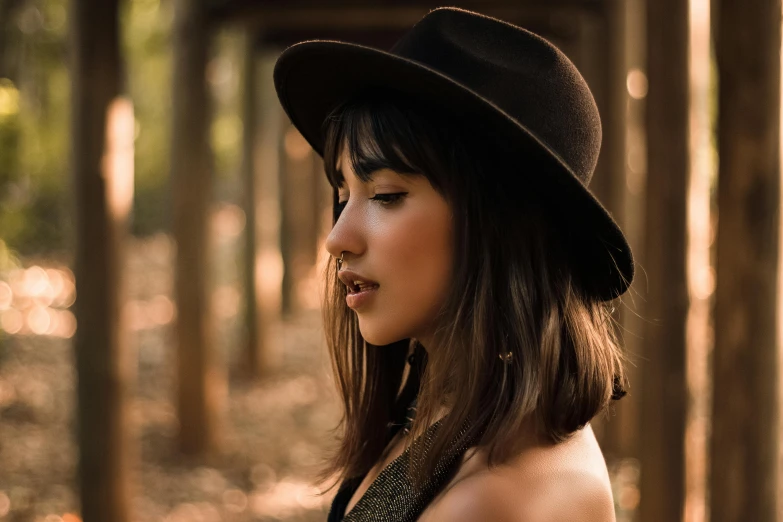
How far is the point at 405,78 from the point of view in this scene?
151 centimetres

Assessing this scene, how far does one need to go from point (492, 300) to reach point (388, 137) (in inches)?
13.2

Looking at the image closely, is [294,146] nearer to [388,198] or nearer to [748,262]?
[748,262]

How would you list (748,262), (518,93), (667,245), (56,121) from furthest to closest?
(56,121) < (667,245) < (748,262) < (518,93)

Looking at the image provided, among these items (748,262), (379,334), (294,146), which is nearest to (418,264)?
(379,334)

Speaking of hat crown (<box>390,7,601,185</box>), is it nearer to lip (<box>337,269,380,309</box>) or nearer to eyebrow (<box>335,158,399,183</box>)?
eyebrow (<box>335,158,399,183</box>)

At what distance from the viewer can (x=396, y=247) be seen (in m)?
1.57

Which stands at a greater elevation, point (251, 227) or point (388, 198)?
point (388, 198)

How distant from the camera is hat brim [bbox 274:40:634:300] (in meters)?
1.47

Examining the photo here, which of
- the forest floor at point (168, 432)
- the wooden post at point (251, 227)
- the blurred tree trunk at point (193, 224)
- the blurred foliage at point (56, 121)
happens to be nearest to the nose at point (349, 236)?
the forest floor at point (168, 432)

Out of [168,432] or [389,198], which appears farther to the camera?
[168,432]

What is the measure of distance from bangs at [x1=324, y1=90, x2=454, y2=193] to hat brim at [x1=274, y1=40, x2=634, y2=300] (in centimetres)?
4

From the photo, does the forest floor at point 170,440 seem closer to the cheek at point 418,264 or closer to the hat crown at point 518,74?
the cheek at point 418,264

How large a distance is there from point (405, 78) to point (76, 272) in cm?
334

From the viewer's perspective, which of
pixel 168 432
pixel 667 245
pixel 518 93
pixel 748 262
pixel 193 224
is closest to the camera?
pixel 518 93
